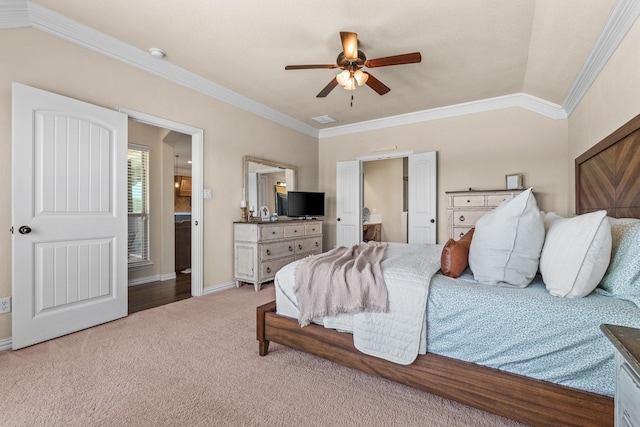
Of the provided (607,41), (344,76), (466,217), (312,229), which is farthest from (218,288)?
(607,41)

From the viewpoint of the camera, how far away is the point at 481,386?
137 cm

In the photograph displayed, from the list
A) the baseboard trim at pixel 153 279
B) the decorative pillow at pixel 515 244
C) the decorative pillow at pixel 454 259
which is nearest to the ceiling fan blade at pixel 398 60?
the decorative pillow at pixel 515 244

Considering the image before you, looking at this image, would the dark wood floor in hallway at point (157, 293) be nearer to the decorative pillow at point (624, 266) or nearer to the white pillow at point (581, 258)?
the white pillow at point (581, 258)

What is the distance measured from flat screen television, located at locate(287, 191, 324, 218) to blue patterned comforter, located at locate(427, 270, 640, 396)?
338cm

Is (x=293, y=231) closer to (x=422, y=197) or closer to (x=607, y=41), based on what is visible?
(x=422, y=197)

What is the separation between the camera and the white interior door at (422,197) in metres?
4.48

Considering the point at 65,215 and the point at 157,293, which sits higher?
the point at 65,215

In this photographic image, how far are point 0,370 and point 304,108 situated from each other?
161 inches

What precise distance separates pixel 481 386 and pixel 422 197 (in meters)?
3.48

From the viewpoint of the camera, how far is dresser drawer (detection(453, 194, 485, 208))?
3.80 m

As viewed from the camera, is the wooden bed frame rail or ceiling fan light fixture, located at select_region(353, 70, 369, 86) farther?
ceiling fan light fixture, located at select_region(353, 70, 369, 86)

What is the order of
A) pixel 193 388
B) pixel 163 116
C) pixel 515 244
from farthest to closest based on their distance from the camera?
1. pixel 163 116
2. pixel 193 388
3. pixel 515 244

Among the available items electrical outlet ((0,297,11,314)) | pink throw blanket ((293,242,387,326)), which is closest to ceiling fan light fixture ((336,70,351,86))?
pink throw blanket ((293,242,387,326))

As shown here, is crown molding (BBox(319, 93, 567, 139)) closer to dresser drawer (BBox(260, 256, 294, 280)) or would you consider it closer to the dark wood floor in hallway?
dresser drawer (BBox(260, 256, 294, 280))
